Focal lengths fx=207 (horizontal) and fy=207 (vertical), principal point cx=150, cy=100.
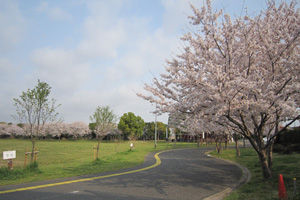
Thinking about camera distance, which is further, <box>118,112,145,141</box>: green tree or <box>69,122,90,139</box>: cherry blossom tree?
<box>69,122,90,139</box>: cherry blossom tree

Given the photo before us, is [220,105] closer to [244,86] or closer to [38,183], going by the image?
[244,86]

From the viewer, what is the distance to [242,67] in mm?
8727

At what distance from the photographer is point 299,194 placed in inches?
258

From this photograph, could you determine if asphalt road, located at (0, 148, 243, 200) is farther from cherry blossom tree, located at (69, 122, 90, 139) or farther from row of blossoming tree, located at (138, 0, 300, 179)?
cherry blossom tree, located at (69, 122, 90, 139)

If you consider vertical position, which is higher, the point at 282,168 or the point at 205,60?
the point at 205,60

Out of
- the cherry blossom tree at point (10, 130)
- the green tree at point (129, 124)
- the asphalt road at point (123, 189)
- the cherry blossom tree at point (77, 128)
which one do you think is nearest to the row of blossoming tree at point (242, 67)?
the asphalt road at point (123, 189)

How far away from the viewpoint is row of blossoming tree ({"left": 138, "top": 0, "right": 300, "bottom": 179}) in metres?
7.18

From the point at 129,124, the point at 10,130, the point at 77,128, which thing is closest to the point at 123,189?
the point at 129,124

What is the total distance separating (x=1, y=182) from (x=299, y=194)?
1202 centimetres

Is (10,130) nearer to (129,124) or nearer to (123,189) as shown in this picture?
(129,124)

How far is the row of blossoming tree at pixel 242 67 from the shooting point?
7.18 metres

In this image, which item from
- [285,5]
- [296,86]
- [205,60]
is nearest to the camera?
[296,86]

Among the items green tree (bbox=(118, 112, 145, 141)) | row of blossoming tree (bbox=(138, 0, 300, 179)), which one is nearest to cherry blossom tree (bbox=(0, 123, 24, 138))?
green tree (bbox=(118, 112, 145, 141))

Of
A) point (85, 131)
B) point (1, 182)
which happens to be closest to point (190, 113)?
point (1, 182)
